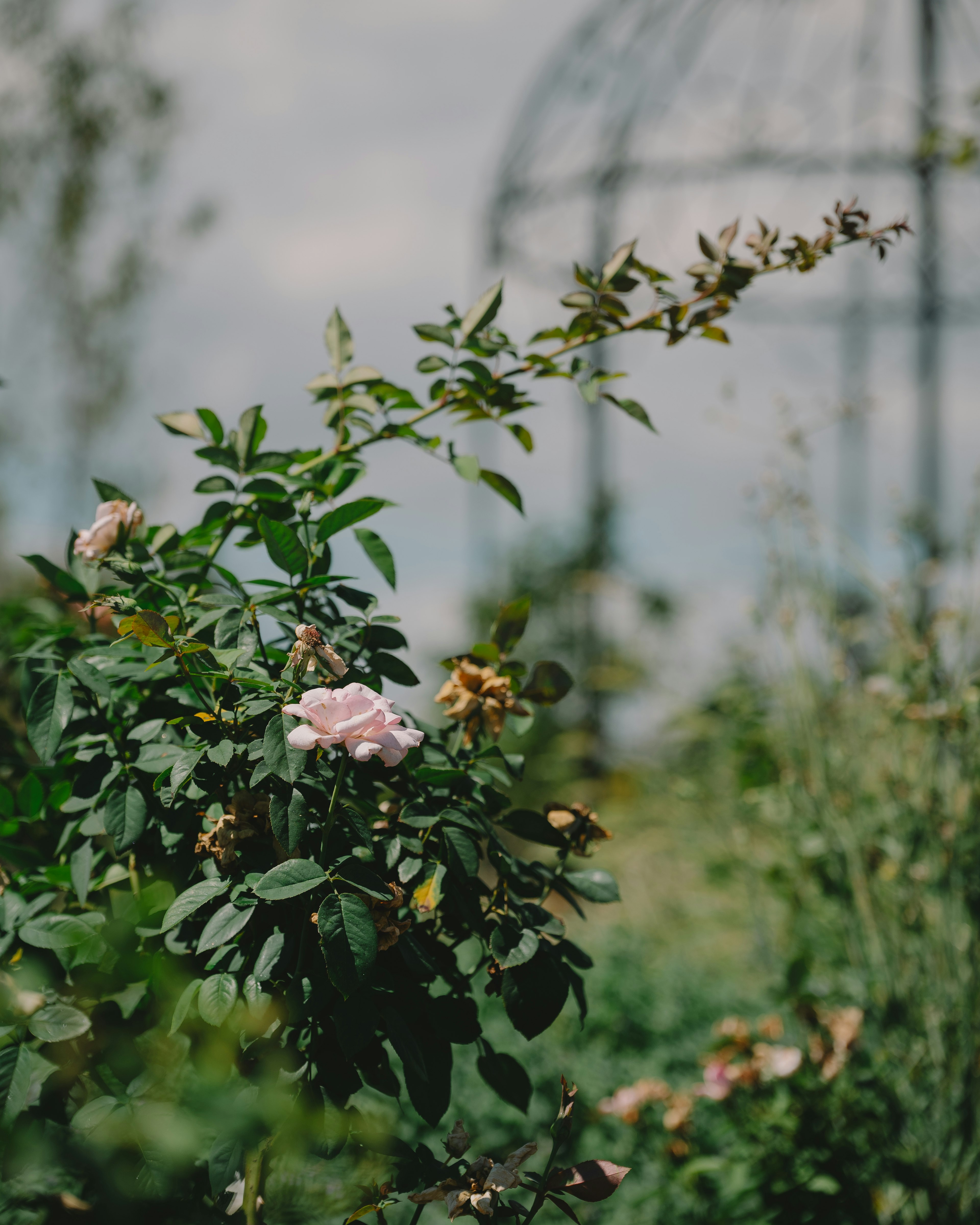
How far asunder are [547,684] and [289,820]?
38cm

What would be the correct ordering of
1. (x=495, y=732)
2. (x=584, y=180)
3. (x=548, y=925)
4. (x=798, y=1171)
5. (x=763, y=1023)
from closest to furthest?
(x=548, y=925), (x=495, y=732), (x=798, y=1171), (x=763, y=1023), (x=584, y=180)

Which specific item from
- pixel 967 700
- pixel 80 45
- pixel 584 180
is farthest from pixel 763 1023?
pixel 80 45

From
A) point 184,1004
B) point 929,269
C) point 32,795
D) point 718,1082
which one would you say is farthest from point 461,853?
point 929,269

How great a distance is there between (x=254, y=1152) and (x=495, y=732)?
44 cm

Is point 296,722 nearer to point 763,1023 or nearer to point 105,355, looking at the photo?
point 763,1023

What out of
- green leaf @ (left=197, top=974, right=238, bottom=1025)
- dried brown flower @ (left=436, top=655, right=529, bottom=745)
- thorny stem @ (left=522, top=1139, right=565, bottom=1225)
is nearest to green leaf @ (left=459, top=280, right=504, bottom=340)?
dried brown flower @ (left=436, top=655, right=529, bottom=745)

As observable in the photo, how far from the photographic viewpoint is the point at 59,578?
1041mm

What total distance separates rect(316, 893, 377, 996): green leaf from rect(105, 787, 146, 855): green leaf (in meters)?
0.24

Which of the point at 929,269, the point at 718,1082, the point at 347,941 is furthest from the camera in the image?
the point at 929,269

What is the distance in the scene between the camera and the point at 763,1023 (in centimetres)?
187

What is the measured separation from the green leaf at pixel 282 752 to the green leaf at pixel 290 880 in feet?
0.22

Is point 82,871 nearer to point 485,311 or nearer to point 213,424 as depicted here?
point 213,424

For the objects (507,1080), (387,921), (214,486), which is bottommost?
(507,1080)

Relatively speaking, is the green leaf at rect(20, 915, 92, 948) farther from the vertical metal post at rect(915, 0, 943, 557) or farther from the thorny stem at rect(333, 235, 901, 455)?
the vertical metal post at rect(915, 0, 943, 557)
